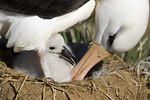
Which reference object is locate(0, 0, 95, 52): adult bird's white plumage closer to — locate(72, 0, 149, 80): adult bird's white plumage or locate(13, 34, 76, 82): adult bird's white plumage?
locate(13, 34, 76, 82): adult bird's white plumage

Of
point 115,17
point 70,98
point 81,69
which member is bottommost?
point 70,98

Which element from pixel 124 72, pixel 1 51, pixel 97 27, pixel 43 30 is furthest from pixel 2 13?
pixel 124 72

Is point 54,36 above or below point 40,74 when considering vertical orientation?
above

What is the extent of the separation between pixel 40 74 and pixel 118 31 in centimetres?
104

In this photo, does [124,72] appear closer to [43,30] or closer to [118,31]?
[118,31]

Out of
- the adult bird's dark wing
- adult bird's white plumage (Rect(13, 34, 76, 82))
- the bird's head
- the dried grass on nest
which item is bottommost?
the dried grass on nest

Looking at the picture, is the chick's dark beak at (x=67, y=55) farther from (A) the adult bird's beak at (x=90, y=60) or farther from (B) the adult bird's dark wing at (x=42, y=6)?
(B) the adult bird's dark wing at (x=42, y=6)

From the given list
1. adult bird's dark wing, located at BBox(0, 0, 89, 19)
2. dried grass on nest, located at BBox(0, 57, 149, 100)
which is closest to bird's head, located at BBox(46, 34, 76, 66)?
adult bird's dark wing, located at BBox(0, 0, 89, 19)

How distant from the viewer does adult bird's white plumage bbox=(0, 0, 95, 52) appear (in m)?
4.19

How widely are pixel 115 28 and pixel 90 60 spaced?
529 mm

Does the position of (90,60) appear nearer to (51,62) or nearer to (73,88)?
(51,62)

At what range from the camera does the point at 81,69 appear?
462 cm

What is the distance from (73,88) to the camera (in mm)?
3895

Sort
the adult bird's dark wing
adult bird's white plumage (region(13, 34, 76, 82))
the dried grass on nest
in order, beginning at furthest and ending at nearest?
1. adult bird's white plumage (region(13, 34, 76, 82))
2. the adult bird's dark wing
3. the dried grass on nest
